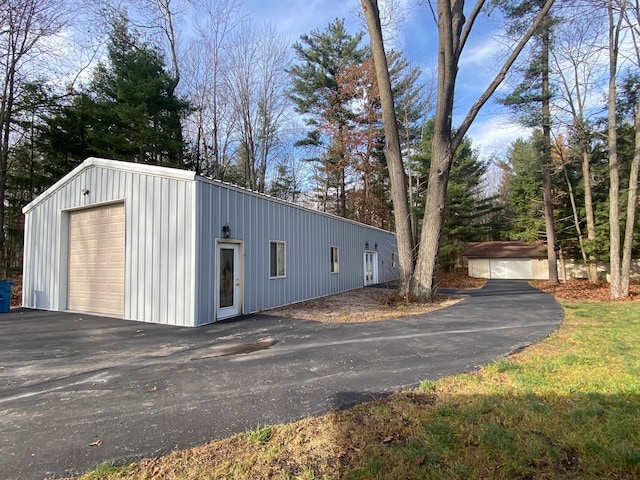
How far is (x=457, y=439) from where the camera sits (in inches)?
100

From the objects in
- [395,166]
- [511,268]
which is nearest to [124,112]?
[395,166]

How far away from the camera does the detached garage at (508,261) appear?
86.5 ft

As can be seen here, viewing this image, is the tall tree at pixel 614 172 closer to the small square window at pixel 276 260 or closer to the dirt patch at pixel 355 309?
the dirt patch at pixel 355 309

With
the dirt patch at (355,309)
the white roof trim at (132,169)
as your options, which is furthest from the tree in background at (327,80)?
the white roof trim at (132,169)

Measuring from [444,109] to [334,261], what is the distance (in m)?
6.97

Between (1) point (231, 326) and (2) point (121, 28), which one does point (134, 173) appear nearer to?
(1) point (231, 326)

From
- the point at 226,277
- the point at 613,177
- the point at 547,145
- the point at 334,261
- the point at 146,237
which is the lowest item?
the point at 226,277

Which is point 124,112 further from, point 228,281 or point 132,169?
point 228,281

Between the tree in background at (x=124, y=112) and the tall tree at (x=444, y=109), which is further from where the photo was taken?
the tree in background at (x=124, y=112)

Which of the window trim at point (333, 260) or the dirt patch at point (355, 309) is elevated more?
the window trim at point (333, 260)

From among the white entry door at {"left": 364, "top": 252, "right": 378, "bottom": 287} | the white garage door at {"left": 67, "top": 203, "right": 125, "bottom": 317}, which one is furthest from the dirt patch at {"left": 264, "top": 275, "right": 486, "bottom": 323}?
the white entry door at {"left": 364, "top": 252, "right": 378, "bottom": 287}

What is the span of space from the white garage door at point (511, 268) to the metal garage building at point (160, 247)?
22.0 metres

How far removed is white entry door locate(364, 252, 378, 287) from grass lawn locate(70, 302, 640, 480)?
13.9 meters

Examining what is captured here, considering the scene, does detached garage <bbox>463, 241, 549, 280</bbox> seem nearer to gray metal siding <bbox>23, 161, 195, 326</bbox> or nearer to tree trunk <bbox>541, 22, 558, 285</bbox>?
tree trunk <bbox>541, 22, 558, 285</bbox>
